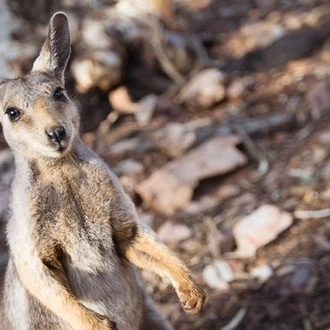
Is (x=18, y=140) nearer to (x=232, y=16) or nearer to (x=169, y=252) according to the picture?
(x=169, y=252)

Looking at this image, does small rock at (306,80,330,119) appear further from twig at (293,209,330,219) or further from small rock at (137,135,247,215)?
twig at (293,209,330,219)

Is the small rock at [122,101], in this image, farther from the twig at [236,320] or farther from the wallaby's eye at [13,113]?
the wallaby's eye at [13,113]

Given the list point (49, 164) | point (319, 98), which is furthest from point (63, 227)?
point (319, 98)

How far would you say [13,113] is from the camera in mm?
3000

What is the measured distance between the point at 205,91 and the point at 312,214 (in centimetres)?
190

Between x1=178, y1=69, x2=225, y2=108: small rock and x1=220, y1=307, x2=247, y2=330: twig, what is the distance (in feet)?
7.49

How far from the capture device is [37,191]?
3039 mm

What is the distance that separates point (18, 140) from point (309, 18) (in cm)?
477

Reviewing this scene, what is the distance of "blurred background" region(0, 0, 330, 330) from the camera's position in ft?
13.5

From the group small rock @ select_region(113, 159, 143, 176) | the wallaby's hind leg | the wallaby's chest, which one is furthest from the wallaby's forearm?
small rock @ select_region(113, 159, 143, 176)

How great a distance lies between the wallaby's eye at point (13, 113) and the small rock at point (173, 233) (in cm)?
171

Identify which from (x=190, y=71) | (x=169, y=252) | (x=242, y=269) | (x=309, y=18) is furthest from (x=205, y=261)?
(x=309, y=18)

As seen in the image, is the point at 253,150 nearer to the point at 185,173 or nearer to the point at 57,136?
the point at 185,173

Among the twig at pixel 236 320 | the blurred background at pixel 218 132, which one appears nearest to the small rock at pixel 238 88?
the blurred background at pixel 218 132
